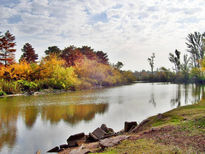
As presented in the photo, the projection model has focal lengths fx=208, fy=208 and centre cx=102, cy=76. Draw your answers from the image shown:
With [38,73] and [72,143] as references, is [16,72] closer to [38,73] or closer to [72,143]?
[38,73]

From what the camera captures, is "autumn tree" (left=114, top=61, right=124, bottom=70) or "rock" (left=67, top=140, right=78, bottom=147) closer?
"rock" (left=67, top=140, right=78, bottom=147)

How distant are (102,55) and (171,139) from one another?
5833 cm

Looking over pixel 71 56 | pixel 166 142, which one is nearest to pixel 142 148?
pixel 166 142

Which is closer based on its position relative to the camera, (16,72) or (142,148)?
(142,148)

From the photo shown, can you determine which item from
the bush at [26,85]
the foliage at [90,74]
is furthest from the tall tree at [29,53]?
the bush at [26,85]

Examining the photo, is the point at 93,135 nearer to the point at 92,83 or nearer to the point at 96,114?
the point at 96,114

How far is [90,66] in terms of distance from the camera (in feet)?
139

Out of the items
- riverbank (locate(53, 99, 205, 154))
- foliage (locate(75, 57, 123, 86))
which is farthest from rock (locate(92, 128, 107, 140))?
foliage (locate(75, 57, 123, 86))

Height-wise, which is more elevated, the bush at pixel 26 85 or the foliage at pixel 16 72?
the foliage at pixel 16 72

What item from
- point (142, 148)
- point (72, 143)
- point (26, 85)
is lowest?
point (72, 143)

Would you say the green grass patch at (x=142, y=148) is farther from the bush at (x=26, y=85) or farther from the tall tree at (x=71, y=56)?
the tall tree at (x=71, y=56)

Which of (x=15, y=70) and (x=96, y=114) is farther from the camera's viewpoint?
(x=15, y=70)

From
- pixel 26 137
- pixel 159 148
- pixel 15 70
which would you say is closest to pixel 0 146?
pixel 26 137

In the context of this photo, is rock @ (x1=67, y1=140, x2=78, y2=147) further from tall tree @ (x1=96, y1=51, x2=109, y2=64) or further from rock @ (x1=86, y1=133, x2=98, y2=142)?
tall tree @ (x1=96, y1=51, x2=109, y2=64)
